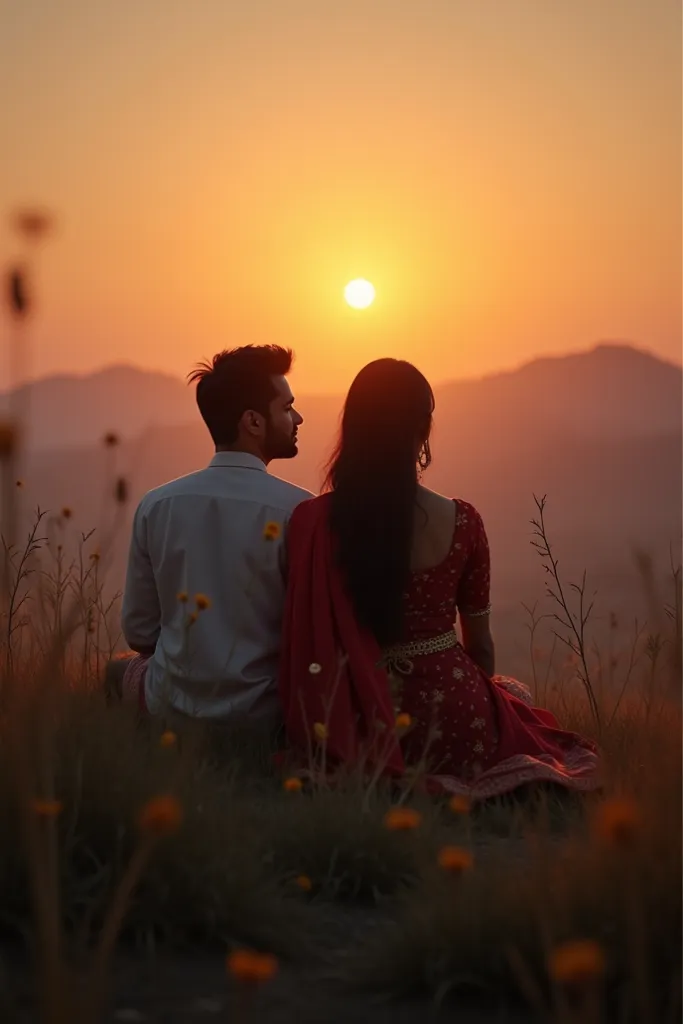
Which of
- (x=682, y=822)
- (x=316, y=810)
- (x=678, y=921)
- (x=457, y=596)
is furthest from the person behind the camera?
(x=457, y=596)

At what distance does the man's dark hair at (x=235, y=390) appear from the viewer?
13.7 ft

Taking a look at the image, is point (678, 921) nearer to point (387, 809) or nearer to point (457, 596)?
point (387, 809)

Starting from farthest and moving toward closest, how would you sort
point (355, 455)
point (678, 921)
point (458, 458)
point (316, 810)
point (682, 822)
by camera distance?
point (458, 458) → point (355, 455) → point (316, 810) → point (682, 822) → point (678, 921)

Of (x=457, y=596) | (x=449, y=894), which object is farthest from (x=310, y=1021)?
(x=457, y=596)

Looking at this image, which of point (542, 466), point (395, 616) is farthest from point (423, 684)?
point (542, 466)

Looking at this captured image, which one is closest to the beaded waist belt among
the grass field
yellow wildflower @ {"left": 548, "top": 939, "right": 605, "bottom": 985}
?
the grass field

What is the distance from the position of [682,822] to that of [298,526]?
2.04 meters

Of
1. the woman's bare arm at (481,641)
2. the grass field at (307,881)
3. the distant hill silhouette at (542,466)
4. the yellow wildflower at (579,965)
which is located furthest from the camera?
the distant hill silhouette at (542,466)

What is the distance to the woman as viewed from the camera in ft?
12.2

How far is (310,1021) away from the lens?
201cm

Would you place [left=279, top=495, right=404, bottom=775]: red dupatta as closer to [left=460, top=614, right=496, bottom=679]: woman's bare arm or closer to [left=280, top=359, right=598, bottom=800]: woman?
[left=280, top=359, right=598, bottom=800]: woman

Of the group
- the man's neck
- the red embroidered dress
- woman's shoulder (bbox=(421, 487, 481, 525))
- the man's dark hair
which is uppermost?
the man's dark hair

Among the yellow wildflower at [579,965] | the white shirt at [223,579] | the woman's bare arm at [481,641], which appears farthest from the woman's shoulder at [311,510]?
the yellow wildflower at [579,965]

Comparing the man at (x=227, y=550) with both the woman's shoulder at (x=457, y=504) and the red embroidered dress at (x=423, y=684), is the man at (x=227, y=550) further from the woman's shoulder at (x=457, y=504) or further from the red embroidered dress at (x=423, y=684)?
the woman's shoulder at (x=457, y=504)
